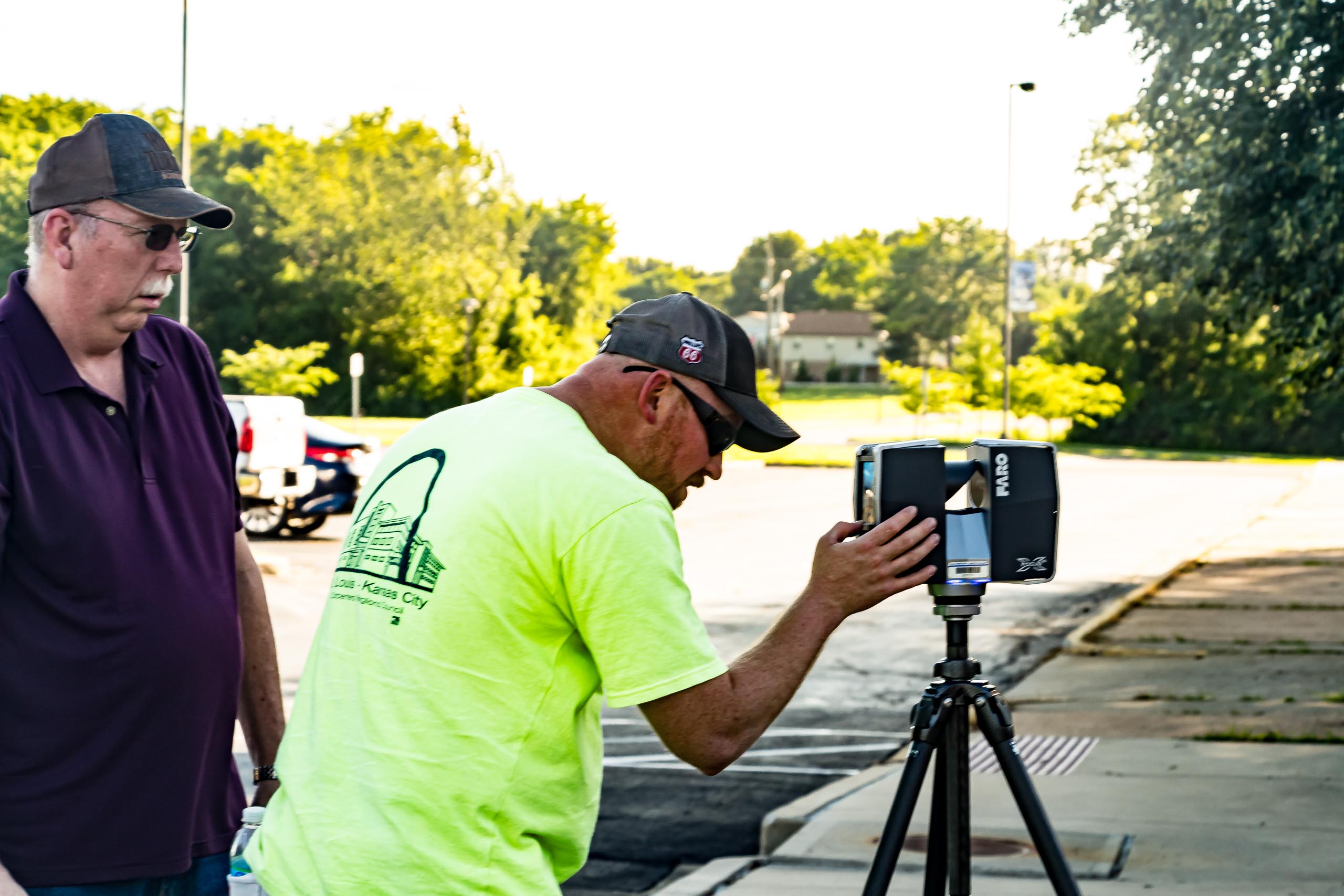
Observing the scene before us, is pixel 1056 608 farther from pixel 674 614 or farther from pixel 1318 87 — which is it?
pixel 674 614

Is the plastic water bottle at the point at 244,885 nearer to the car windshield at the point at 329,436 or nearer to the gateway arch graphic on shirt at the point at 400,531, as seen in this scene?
the gateway arch graphic on shirt at the point at 400,531

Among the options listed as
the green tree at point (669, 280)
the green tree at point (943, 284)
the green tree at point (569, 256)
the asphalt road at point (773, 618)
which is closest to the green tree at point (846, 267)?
the green tree at point (669, 280)

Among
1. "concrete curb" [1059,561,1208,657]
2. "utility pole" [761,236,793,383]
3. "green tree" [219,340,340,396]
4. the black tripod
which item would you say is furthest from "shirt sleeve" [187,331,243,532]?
"utility pole" [761,236,793,383]

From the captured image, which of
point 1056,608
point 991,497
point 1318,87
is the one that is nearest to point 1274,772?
point 991,497

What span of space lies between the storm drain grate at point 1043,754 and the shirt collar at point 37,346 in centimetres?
575

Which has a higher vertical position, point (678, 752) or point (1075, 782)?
point (678, 752)

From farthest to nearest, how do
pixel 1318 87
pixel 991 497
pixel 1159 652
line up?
1. pixel 1318 87
2. pixel 1159 652
3. pixel 991 497

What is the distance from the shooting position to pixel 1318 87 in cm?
1335

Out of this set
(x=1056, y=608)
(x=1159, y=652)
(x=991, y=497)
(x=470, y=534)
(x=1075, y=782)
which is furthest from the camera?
(x=1056, y=608)

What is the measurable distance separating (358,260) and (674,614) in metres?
72.3

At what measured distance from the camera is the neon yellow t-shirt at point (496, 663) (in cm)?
201

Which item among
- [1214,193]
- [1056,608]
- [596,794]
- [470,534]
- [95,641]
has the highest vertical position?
[1214,193]

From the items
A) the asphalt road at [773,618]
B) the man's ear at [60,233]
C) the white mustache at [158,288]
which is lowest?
the asphalt road at [773,618]

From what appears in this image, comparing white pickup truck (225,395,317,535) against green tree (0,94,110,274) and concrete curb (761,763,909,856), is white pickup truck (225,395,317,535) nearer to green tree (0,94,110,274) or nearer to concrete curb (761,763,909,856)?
concrete curb (761,763,909,856)
